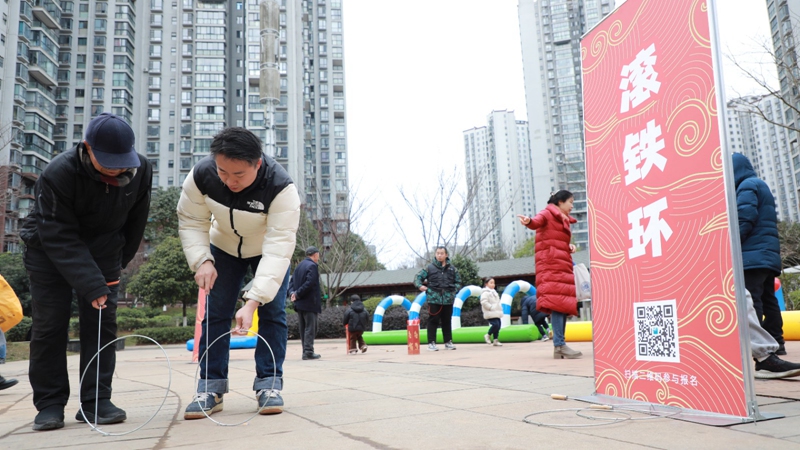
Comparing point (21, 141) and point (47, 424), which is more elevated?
point (21, 141)

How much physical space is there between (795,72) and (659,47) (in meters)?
16.3

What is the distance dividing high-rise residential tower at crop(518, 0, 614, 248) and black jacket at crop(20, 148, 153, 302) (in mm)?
46633

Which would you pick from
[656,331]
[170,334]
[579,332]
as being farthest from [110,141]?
[170,334]

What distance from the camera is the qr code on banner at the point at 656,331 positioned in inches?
106

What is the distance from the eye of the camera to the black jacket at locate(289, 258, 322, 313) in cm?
838

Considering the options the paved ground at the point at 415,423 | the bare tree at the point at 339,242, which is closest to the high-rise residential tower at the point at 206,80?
the bare tree at the point at 339,242

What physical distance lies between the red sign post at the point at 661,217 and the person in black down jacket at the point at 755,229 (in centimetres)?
126

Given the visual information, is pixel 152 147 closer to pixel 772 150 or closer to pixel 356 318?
pixel 772 150

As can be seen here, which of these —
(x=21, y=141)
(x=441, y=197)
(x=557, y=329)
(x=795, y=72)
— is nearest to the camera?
(x=557, y=329)

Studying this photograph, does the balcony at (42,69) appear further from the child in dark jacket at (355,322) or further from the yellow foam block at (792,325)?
the yellow foam block at (792,325)

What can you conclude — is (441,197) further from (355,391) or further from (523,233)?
(523,233)

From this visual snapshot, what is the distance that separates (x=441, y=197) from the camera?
2127 centimetres

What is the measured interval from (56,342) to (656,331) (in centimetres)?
304

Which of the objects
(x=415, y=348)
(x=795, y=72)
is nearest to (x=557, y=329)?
(x=415, y=348)
